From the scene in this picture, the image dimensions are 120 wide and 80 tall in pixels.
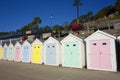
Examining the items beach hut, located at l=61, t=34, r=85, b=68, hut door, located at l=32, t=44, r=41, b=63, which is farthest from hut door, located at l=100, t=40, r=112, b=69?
hut door, located at l=32, t=44, r=41, b=63

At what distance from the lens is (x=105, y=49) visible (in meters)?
10.7

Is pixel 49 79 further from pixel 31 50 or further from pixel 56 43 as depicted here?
pixel 31 50

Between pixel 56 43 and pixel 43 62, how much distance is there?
310 cm

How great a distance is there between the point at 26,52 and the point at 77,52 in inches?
328

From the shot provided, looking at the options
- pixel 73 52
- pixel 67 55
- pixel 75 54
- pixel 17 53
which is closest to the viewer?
pixel 75 54

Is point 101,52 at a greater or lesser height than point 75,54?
greater

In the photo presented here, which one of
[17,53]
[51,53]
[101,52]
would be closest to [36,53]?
[51,53]

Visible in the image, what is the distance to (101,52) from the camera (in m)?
10.9

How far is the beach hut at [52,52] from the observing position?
46.7 feet

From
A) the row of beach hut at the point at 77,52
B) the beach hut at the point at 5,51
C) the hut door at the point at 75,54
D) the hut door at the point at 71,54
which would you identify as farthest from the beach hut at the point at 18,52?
the hut door at the point at 75,54

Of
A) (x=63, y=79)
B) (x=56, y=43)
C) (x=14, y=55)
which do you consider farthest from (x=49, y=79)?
(x=14, y=55)

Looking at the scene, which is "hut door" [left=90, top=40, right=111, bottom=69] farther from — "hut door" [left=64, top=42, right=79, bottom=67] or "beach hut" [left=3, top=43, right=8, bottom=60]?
"beach hut" [left=3, top=43, right=8, bottom=60]

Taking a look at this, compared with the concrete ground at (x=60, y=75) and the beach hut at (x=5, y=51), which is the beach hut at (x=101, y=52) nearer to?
the concrete ground at (x=60, y=75)

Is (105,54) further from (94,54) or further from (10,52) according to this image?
(10,52)
